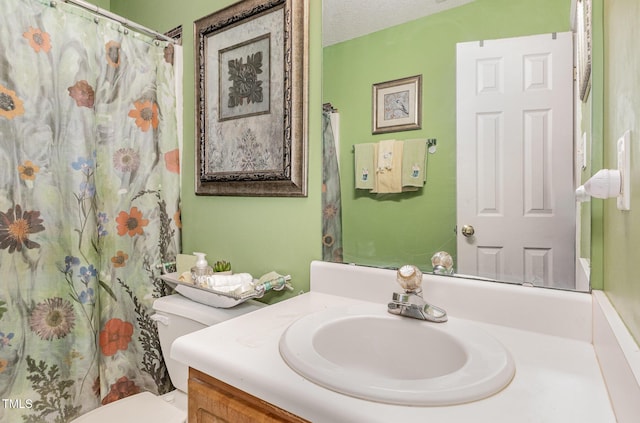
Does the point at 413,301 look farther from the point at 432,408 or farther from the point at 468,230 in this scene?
the point at 432,408

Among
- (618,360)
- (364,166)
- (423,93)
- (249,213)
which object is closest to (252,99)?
(249,213)

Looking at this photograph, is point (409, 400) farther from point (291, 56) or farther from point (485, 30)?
point (291, 56)

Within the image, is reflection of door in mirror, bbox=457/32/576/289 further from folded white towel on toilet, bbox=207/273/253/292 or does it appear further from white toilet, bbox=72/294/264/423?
white toilet, bbox=72/294/264/423

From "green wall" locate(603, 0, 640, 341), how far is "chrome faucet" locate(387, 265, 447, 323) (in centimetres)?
36

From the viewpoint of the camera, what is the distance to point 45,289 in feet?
4.20

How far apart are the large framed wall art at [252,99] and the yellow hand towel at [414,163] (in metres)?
0.36

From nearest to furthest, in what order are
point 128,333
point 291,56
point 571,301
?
point 571,301 → point 291,56 → point 128,333

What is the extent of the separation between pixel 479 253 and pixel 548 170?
0.26 meters

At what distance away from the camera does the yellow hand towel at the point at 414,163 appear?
1039 millimetres

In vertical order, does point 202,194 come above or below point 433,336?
above

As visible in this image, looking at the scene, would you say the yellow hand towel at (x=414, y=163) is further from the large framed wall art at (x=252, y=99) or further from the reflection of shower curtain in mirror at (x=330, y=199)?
the large framed wall art at (x=252, y=99)

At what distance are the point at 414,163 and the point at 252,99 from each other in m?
0.70

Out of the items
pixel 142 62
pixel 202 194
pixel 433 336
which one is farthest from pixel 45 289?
pixel 433 336

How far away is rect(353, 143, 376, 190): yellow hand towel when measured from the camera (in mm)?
1137
